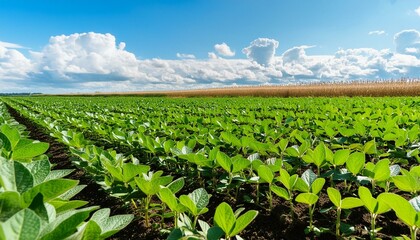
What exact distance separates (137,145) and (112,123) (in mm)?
2970

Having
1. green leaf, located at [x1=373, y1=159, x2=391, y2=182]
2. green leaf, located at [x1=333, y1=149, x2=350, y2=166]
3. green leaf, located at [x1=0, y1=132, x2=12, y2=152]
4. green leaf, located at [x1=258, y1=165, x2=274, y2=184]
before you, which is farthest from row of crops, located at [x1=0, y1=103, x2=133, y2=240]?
green leaf, located at [x1=333, y1=149, x2=350, y2=166]

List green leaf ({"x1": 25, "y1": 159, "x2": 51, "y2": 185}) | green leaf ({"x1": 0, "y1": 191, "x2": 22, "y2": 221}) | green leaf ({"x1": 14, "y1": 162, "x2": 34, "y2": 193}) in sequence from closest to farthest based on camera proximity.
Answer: green leaf ({"x1": 0, "y1": 191, "x2": 22, "y2": 221}) < green leaf ({"x1": 14, "y1": 162, "x2": 34, "y2": 193}) < green leaf ({"x1": 25, "y1": 159, "x2": 51, "y2": 185})

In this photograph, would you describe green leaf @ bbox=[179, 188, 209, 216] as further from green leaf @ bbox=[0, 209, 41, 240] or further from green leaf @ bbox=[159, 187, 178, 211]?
green leaf @ bbox=[0, 209, 41, 240]

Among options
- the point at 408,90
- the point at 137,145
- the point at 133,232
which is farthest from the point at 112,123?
the point at 408,90

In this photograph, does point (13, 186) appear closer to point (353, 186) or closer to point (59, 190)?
point (59, 190)

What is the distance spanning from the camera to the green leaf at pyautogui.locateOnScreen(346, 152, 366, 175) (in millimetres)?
1866

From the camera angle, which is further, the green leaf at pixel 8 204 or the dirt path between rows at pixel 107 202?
the dirt path between rows at pixel 107 202

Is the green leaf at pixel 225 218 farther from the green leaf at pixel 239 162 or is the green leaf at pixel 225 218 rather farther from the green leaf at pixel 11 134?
the green leaf at pixel 11 134

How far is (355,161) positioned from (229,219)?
1.13 meters

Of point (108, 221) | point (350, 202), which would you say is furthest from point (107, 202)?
point (350, 202)

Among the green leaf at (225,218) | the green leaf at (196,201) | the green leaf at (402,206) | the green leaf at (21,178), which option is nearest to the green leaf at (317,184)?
the green leaf at (402,206)

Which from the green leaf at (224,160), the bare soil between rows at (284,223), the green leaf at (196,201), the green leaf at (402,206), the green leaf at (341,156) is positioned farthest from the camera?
the green leaf at (341,156)

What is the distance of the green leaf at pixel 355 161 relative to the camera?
6.12 feet

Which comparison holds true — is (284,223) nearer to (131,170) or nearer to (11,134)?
(131,170)
